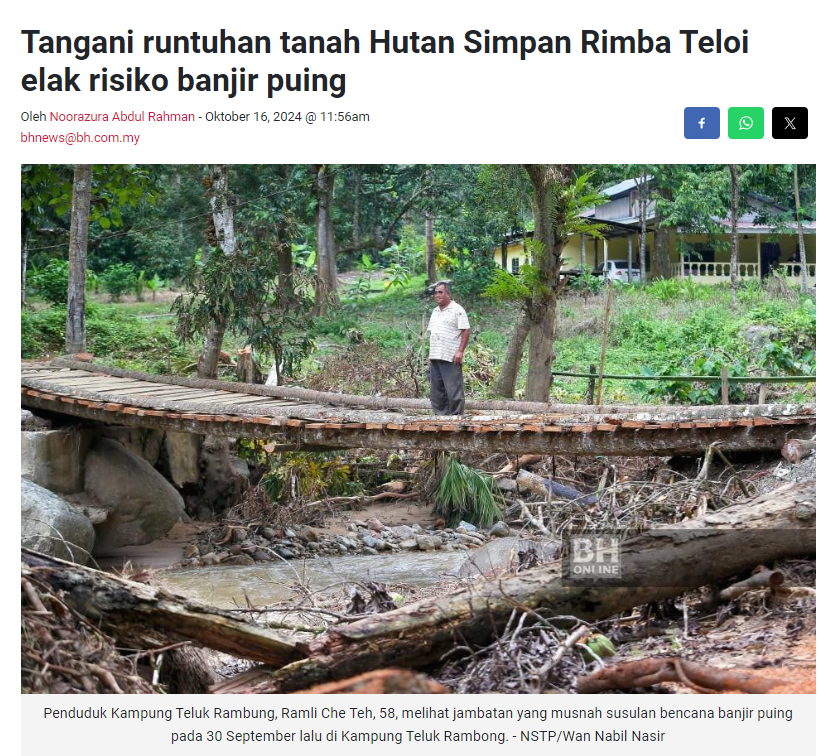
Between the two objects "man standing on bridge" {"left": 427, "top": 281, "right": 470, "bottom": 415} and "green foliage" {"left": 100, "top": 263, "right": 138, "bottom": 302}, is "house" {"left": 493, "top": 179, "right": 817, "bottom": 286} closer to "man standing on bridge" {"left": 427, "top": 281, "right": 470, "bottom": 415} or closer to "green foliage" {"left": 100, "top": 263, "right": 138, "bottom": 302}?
"green foliage" {"left": 100, "top": 263, "right": 138, "bottom": 302}

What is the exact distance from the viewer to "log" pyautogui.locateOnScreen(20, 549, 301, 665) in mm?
4234

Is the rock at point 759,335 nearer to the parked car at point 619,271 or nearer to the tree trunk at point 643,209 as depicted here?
the tree trunk at point 643,209

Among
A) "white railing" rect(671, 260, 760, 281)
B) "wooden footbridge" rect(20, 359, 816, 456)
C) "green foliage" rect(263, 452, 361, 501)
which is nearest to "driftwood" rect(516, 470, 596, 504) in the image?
"wooden footbridge" rect(20, 359, 816, 456)

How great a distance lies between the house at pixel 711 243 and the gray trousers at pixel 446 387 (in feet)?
45.8

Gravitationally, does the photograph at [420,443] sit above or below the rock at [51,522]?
above

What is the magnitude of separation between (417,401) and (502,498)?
7.68 feet

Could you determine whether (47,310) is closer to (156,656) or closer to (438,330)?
(438,330)

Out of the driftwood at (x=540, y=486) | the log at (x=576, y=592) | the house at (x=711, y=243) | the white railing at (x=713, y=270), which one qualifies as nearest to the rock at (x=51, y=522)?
the log at (x=576, y=592)

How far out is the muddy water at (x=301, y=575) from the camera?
8883 mm

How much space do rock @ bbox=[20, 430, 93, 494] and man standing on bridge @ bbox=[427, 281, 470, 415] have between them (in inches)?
174

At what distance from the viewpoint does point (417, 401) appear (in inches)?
406

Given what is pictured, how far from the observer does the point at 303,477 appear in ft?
40.2
